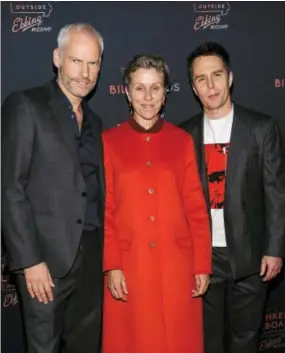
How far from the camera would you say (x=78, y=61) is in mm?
2314

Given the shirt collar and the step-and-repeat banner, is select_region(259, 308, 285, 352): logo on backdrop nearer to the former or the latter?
the step-and-repeat banner

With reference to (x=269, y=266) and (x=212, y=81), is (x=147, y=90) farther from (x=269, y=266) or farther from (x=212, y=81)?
(x=269, y=266)

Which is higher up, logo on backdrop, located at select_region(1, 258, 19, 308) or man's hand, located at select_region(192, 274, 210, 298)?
A: man's hand, located at select_region(192, 274, 210, 298)

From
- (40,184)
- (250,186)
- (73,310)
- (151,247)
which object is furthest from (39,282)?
(250,186)

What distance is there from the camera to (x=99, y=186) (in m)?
2.39

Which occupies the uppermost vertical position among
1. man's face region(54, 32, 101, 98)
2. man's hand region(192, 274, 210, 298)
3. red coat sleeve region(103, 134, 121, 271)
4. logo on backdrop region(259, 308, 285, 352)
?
man's face region(54, 32, 101, 98)

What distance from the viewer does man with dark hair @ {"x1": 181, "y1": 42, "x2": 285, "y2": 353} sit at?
2.52m

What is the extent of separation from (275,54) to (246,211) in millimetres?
1118

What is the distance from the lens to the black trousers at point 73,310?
227cm

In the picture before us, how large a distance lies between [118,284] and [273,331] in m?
1.45

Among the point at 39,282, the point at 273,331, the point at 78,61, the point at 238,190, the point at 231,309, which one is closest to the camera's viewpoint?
the point at 39,282

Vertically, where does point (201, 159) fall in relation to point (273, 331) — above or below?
above

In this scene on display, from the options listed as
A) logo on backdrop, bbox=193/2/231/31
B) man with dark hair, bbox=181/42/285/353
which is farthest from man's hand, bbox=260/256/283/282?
logo on backdrop, bbox=193/2/231/31

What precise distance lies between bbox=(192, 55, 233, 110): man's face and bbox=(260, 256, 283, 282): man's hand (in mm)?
788
